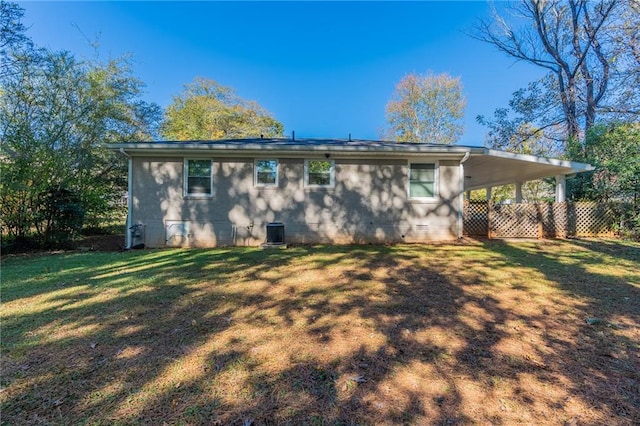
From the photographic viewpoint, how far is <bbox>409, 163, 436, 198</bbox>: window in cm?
890

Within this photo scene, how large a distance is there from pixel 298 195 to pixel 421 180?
3854 millimetres

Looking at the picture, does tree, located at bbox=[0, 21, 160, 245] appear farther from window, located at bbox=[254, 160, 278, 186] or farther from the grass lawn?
window, located at bbox=[254, 160, 278, 186]

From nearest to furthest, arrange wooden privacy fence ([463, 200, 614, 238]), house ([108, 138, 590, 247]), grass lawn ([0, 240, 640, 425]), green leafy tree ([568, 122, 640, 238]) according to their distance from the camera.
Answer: grass lawn ([0, 240, 640, 425])
house ([108, 138, 590, 247])
green leafy tree ([568, 122, 640, 238])
wooden privacy fence ([463, 200, 614, 238])

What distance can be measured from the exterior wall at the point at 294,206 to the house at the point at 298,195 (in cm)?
3

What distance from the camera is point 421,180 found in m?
8.92

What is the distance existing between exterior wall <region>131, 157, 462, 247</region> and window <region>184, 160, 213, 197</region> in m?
0.18

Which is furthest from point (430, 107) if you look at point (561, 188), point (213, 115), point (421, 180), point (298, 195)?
point (298, 195)

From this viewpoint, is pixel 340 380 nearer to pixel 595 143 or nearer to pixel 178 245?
pixel 178 245

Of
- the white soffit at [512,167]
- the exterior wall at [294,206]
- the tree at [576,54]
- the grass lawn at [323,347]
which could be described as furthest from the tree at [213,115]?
the grass lawn at [323,347]

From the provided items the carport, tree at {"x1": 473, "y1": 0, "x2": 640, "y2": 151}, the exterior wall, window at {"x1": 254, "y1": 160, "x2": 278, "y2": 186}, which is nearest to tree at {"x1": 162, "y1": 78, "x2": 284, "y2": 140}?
the exterior wall

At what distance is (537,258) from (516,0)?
17.3 meters

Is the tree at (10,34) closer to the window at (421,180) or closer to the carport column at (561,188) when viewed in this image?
the window at (421,180)

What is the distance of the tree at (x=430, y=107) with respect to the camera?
2503 centimetres

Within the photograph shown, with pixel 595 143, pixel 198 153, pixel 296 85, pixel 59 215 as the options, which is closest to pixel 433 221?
pixel 198 153
